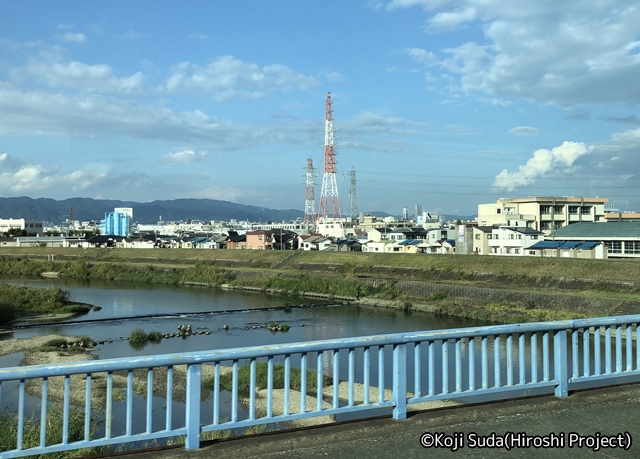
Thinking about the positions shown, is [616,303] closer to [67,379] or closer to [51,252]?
[67,379]

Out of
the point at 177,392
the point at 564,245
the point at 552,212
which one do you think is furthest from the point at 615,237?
the point at 177,392

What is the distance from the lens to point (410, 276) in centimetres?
3722

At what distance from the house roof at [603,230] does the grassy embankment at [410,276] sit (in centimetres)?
837

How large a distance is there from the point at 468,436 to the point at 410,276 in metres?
33.7

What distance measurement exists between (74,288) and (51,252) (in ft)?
78.0

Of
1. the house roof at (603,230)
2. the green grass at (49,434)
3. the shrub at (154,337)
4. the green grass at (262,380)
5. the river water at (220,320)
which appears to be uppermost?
the house roof at (603,230)

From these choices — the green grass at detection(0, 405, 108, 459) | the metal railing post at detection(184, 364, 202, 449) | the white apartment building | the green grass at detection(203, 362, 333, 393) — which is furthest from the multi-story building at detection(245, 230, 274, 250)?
the metal railing post at detection(184, 364, 202, 449)

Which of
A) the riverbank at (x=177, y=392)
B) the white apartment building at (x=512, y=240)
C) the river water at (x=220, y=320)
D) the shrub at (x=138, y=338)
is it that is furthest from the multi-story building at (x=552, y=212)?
the riverbank at (x=177, y=392)

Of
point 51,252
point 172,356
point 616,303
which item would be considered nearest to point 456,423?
point 172,356

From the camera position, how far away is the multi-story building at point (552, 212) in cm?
5434

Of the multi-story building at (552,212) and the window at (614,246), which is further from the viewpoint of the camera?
the multi-story building at (552,212)

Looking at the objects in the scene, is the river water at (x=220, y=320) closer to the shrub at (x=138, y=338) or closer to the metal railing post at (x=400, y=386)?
the shrub at (x=138, y=338)

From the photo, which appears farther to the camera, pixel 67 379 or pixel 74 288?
pixel 74 288

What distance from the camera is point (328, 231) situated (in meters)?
75.8
